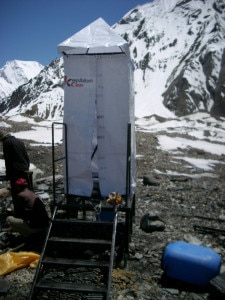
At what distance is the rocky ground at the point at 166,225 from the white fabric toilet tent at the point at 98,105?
1.52 metres

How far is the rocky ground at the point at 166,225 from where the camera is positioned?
4855 mm

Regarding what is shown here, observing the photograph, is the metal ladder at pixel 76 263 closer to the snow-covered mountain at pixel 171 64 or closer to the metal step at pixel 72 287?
the metal step at pixel 72 287

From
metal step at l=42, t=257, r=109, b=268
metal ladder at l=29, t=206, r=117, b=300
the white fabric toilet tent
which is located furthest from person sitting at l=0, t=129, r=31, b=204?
metal step at l=42, t=257, r=109, b=268

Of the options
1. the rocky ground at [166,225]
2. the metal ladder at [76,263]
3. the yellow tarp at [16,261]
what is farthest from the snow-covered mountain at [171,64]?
the yellow tarp at [16,261]

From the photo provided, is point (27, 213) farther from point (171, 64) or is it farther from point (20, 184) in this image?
point (171, 64)

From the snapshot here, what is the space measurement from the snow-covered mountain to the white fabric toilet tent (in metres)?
68.2

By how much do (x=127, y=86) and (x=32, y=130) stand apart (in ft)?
70.5

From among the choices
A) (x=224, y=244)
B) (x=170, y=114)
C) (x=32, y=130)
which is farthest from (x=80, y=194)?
(x=170, y=114)

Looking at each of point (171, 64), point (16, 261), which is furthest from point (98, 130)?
point (171, 64)

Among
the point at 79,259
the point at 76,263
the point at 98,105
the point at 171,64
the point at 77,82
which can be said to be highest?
the point at 171,64

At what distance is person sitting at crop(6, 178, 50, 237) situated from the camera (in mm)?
5949

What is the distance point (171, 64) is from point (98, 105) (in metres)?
97.5

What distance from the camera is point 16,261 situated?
535 cm

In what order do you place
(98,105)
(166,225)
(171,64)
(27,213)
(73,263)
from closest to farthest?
(73,263) → (27,213) → (98,105) → (166,225) → (171,64)
